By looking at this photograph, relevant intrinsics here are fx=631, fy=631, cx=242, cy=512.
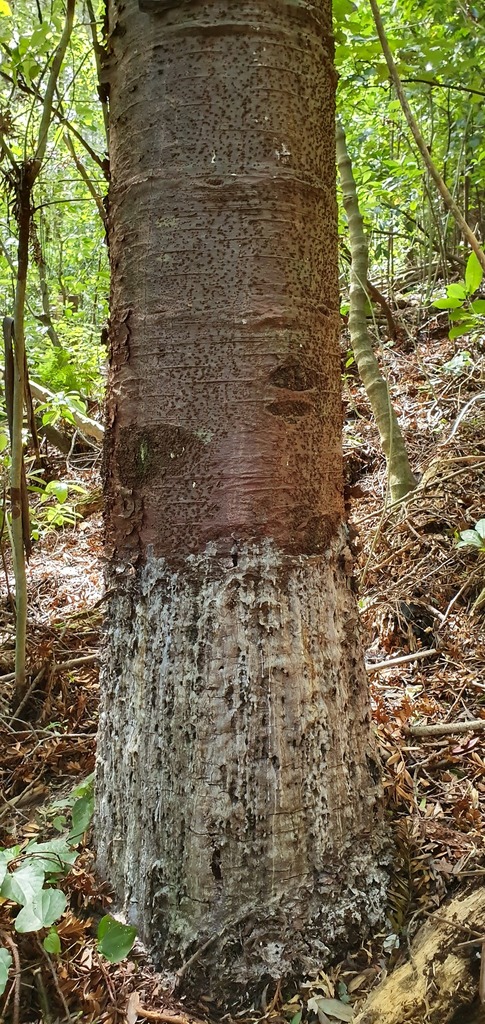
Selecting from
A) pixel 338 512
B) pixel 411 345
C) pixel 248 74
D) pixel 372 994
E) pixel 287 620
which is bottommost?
pixel 372 994

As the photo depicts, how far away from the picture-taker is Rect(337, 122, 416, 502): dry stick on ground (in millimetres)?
2996

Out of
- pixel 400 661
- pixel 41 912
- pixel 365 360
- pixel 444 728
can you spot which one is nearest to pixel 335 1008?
pixel 41 912

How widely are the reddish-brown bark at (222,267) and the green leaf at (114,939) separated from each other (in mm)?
632

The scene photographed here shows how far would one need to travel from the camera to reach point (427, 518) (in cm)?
268

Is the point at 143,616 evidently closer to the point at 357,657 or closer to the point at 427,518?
the point at 357,657

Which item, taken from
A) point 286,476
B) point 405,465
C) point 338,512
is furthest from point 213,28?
point 405,465

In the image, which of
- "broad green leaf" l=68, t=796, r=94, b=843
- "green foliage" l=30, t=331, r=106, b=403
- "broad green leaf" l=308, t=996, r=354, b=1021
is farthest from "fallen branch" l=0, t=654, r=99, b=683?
"green foliage" l=30, t=331, r=106, b=403

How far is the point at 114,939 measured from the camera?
1047mm

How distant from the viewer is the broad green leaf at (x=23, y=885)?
1.00 m

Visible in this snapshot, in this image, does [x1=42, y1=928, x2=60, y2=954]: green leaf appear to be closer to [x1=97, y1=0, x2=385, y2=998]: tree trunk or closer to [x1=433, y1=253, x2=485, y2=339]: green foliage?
[x1=97, y1=0, x2=385, y2=998]: tree trunk

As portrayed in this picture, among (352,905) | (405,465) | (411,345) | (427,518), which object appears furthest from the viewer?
(411,345)

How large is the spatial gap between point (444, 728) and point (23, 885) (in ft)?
3.53

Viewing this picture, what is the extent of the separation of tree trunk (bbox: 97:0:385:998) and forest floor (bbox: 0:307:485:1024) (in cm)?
8

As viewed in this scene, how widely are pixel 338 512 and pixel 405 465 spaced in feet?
6.12
